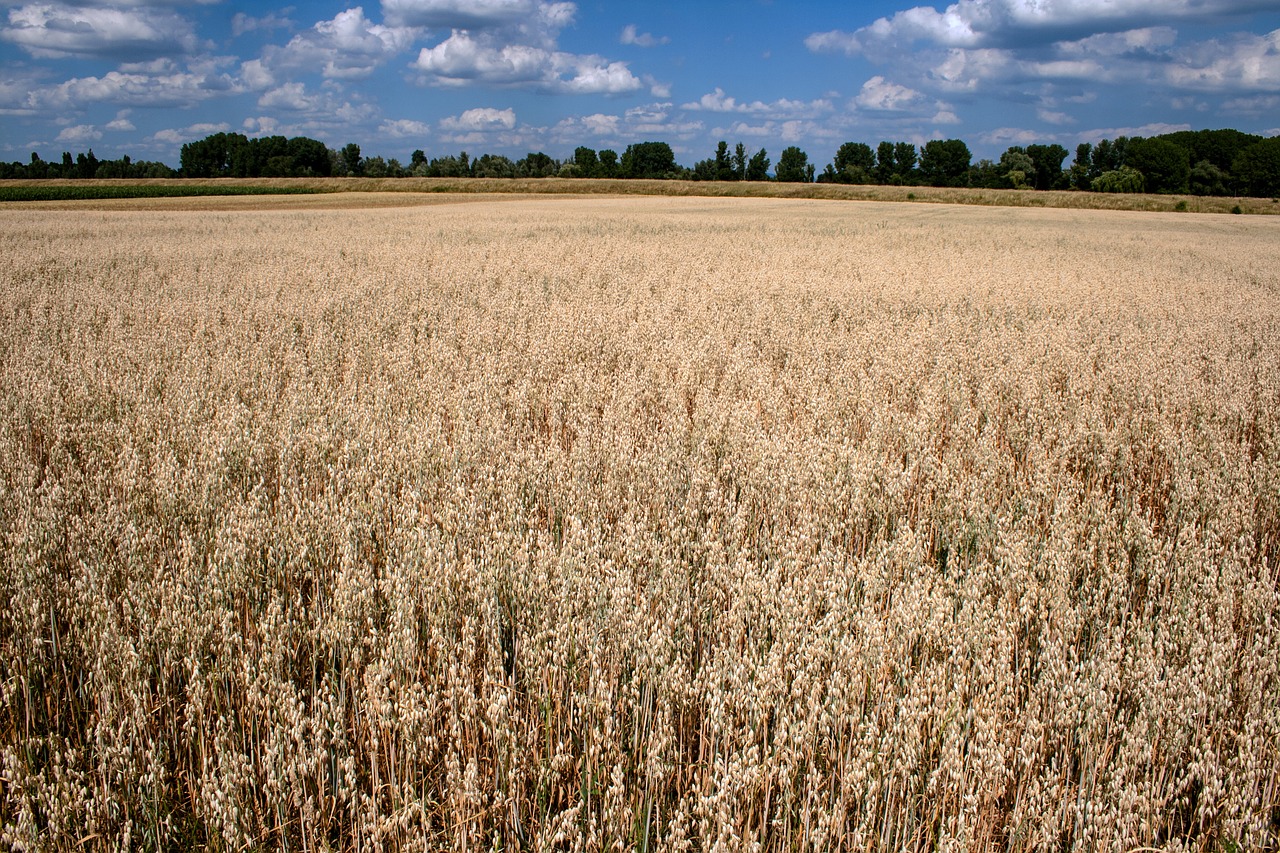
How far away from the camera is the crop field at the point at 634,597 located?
6.61ft

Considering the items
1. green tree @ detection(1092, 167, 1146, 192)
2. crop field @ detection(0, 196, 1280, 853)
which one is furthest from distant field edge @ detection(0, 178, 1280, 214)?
crop field @ detection(0, 196, 1280, 853)

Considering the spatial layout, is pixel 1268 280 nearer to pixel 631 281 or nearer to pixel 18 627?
pixel 631 281

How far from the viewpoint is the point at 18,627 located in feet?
8.19

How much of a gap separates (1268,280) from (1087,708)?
15557mm

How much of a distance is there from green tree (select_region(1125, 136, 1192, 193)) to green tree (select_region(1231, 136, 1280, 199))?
5.43 metres

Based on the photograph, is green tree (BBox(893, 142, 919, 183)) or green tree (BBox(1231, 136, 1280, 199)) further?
green tree (BBox(893, 142, 919, 183))

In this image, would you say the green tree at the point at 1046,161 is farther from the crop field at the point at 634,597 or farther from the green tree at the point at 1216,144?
the crop field at the point at 634,597

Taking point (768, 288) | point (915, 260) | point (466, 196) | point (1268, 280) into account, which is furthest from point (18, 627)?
point (466, 196)

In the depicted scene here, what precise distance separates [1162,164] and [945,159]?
104 ft

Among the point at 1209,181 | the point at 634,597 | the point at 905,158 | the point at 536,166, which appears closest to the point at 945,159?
the point at 905,158

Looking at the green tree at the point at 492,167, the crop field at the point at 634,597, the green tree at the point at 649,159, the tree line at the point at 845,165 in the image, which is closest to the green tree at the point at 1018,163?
the tree line at the point at 845,165

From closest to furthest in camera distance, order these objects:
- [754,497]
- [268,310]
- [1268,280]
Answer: [754,497] < [268,310] < [1268,280]

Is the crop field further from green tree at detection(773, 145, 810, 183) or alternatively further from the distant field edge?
green tree at detection(773, 145, 810, 183)

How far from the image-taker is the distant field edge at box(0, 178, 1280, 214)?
51.4 meters
